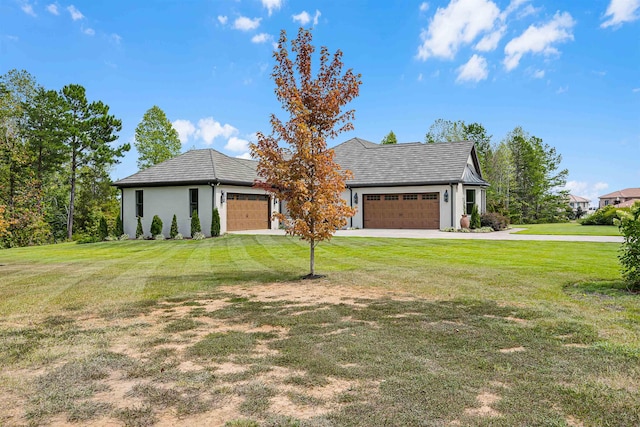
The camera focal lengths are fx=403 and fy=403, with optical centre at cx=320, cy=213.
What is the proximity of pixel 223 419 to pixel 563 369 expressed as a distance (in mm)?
3232

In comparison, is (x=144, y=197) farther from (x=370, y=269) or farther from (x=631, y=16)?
(x=631, y=16)

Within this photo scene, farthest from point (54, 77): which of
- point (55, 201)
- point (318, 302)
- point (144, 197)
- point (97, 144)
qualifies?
point (318, 302)

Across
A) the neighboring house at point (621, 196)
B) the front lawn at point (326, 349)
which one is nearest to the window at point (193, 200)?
the front lawn at point (326, 349)

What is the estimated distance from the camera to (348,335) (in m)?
5.14

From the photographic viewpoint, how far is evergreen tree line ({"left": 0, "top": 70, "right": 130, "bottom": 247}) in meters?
31.2

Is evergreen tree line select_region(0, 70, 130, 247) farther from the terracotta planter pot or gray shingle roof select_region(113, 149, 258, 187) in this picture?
the terracotta planter pot

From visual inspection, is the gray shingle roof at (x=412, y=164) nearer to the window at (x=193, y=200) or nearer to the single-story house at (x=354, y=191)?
the single-story house at (x=354, y=191)

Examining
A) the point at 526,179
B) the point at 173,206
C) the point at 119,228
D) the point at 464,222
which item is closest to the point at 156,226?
the point at 173,206

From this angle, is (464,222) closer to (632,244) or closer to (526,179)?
(632,244)

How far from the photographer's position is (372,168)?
29.5 metres

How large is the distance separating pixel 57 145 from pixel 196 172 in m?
14.8

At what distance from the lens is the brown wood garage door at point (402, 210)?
86.1 feet

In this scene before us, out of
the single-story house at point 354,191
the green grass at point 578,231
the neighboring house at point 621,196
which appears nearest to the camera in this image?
the green grass at point 578,231

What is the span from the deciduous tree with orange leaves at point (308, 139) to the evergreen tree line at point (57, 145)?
25807mm
